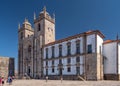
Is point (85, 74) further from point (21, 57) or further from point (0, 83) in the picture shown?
point (21, 57)

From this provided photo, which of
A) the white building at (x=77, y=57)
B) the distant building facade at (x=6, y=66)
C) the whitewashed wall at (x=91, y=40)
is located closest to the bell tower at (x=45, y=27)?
the white building at (x=77, y=57)

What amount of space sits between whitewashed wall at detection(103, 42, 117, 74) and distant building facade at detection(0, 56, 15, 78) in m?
35.7

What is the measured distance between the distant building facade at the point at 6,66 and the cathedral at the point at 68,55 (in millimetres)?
4951

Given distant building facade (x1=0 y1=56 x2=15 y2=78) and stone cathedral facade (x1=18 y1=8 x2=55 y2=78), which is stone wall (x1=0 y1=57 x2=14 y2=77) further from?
stone cathedral facade (x1=18 y1=8 x2=55 y2=78)

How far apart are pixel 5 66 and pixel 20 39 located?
433 inches

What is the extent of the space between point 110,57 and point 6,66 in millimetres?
37247

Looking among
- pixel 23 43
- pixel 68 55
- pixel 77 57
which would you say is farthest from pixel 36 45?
pixel 77 57

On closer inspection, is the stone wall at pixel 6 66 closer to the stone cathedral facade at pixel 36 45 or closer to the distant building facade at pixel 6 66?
the distant building facade at pixel 6 66

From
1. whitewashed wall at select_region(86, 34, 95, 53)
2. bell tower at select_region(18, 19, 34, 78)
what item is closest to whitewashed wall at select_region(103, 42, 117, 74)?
whitewashed wall at select_region(86, 34, 95, 53)

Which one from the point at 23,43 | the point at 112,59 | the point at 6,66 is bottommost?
the point at 6,66

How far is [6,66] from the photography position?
53.9 m

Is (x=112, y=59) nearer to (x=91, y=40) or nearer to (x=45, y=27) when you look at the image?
(x=91, y=40)

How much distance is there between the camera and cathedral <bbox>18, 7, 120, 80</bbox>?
31595 mm

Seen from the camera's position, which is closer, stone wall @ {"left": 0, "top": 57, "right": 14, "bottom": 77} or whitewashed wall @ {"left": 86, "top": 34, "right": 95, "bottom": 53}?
whitewashed wall @ {"left": 86, "top": 34, "right": 95, "bottom": 53}
